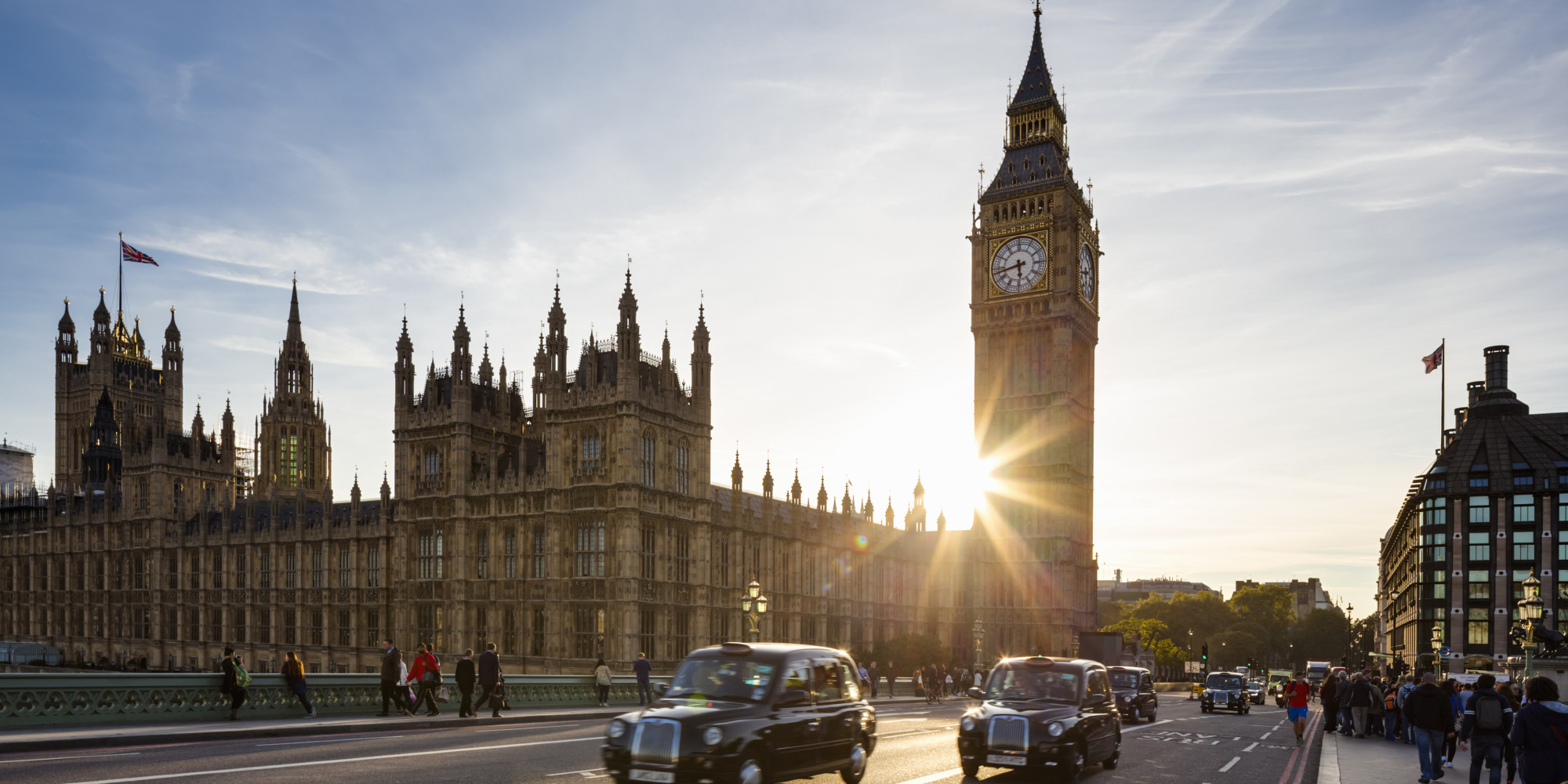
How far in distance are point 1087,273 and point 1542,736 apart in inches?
3497

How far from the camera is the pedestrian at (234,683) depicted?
86.7ft

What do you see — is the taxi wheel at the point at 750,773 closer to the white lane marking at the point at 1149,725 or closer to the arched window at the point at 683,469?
the white lane marking at the point at 1149,725

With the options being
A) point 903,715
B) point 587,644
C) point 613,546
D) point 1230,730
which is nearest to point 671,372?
point 613,546

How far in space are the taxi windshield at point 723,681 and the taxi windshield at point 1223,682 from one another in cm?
3770

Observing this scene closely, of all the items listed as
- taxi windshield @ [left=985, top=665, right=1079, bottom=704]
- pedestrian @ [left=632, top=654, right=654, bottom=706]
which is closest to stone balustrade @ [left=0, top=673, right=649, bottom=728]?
pedestrian @ [left=632, top=654, right=654, bottom=706]

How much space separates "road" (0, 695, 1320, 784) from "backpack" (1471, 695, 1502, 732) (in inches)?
175

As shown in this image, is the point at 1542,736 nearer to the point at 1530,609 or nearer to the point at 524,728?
the point at 524,728

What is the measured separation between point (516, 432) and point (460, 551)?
8.33 meters

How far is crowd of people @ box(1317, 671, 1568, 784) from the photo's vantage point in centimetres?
1393

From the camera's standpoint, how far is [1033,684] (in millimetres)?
21156

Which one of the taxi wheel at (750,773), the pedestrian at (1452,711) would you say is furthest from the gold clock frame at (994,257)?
the taxi wheel at (750,773)

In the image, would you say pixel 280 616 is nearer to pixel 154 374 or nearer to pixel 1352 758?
pixel 1352 758

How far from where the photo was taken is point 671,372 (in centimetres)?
6178

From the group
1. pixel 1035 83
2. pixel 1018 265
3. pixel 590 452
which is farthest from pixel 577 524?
pixel 1035 83
